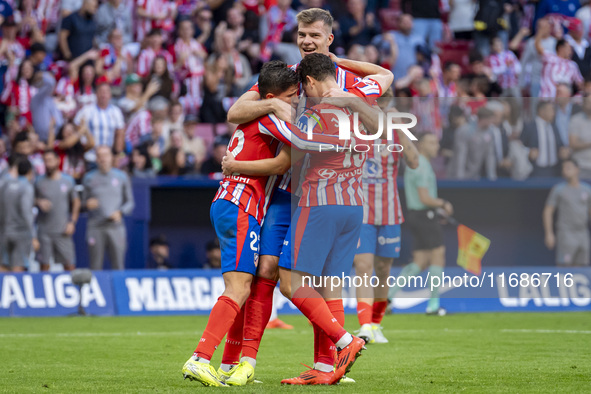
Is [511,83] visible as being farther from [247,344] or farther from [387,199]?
[247,344]

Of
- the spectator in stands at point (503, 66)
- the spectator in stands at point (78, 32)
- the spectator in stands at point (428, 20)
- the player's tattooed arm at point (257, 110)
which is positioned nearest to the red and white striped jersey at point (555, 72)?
the spectator in stands at point (503, 66)

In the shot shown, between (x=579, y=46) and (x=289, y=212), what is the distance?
544 inches

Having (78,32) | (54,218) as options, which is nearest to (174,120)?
(54,218)

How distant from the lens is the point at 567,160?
1444 cm

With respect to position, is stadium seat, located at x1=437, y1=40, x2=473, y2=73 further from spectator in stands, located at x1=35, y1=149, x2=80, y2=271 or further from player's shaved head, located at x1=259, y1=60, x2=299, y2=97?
player's shaved head, located at x1=259, y1=60, x2=299, y2=97

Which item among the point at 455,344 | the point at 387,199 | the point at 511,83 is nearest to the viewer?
the point at 455,344

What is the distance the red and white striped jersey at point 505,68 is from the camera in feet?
59.5

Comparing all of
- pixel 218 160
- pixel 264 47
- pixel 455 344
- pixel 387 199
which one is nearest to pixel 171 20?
pixel 264 47

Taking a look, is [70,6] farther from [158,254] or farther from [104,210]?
[158,254]

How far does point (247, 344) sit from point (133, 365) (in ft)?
5.14

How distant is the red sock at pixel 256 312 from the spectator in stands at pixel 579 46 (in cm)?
1326

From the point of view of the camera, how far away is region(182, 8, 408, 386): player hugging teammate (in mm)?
6031

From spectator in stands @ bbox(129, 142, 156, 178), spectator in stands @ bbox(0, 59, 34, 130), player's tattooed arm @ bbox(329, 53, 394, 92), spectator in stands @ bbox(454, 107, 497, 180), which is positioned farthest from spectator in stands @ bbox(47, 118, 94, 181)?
player's tattooed arm @ bbox(329, 53, 394, 92)

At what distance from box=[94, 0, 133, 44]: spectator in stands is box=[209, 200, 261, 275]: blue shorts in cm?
1224
